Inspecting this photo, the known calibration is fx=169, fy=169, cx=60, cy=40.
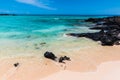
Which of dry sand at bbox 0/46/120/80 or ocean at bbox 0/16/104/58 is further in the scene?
ocean at bbox 0/16/104/58

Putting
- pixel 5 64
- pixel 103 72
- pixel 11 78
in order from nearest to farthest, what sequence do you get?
pixel 11 78, pixel 103 72, pixel 5 64

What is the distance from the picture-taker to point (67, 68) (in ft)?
26.1

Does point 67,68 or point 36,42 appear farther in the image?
point 36,42

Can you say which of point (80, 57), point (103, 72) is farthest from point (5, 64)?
point (103, 72)

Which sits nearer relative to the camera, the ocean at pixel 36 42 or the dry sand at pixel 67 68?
the dry sand at pixel 67 68

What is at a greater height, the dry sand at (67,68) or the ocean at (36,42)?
the dry sand at (67,68)

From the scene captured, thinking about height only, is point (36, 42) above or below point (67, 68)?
below

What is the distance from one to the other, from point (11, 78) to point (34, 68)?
1.42 m

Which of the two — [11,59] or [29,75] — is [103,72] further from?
[11,59]

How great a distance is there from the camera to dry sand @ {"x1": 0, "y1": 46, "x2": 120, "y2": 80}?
22.7 feet

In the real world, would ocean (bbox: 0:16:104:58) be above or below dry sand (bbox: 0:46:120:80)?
below

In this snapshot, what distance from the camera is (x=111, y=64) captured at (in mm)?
8445

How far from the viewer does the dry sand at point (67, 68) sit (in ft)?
22.7

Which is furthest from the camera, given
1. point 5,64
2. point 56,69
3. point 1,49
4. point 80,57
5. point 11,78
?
point 1,49
